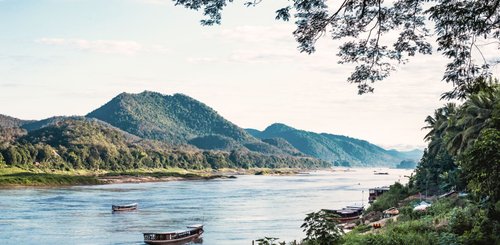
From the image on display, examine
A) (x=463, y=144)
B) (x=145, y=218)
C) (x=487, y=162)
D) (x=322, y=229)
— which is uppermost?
(x=463, y=144)

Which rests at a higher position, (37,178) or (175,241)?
(37,178)

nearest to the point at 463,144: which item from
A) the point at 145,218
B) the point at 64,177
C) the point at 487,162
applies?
the point at 487,162

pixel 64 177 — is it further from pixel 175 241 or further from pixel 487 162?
pixel 487 162

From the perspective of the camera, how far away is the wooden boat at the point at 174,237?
Answer: 52.0m

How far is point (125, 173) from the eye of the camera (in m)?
190

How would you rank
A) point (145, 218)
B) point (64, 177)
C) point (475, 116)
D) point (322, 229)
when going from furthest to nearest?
point (64, 177) → point (145, 218) → point (475, 116) → point (322, 229)

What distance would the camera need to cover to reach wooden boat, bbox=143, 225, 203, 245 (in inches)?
2048

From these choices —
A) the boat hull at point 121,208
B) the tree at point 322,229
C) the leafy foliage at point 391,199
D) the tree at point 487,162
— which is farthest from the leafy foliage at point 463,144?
the boat hull at point 121,208

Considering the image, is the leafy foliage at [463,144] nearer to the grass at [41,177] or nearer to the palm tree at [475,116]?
the palm tree at [475,116]

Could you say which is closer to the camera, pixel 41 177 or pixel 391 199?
pixel 391 199

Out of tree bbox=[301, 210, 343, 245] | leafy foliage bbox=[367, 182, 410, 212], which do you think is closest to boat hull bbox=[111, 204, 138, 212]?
leafy foliage bbox=[367, 182, 410, 212]

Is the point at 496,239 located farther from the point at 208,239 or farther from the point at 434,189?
the point at 434,189

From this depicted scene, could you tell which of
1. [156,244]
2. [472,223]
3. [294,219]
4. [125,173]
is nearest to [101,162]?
[125,173]

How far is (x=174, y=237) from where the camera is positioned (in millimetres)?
54531
